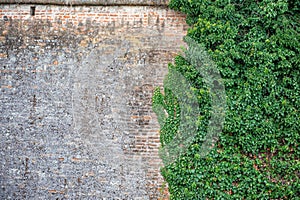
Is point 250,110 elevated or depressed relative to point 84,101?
elevated

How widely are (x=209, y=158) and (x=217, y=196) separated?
63cm

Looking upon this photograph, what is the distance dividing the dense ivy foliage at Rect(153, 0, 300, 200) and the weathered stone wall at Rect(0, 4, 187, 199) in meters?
0.69

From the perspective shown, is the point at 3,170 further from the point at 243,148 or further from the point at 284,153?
the point at 284,153

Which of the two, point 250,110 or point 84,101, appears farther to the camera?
point 84,101

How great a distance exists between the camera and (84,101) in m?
→ 6.55

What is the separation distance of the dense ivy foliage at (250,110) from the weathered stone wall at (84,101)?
694 mm

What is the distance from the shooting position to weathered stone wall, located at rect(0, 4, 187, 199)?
6.45 m

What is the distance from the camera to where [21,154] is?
21.5ft

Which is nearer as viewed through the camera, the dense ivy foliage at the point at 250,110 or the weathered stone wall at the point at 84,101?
the dense ivy foliage at the point at 250,110

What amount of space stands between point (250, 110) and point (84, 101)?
293cm

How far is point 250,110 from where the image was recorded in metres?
5.88

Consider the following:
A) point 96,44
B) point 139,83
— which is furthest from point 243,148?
point 96,44

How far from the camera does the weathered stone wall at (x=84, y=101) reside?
645 cm

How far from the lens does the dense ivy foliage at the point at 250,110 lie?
5.85 m
